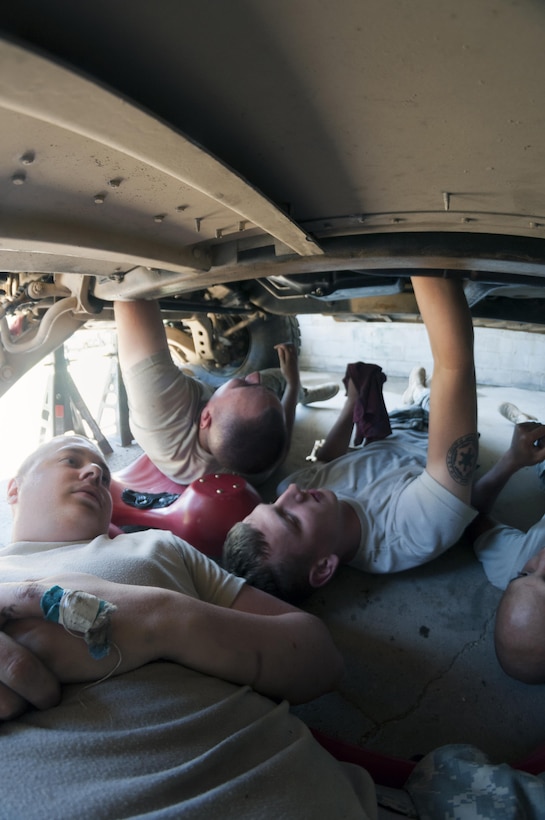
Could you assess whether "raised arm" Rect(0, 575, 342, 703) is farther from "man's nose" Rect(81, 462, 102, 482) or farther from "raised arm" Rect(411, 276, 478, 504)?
"raised arm" Rect(411, 276, 478, 504)

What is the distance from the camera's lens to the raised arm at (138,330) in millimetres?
1860

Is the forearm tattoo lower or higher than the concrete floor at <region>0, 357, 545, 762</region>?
higher

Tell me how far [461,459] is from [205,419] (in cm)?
99

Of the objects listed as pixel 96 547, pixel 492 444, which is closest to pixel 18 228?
pixel 96 547

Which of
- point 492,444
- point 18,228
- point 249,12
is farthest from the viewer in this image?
point 492,444

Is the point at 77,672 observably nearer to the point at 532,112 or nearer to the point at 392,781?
the point at 392,781

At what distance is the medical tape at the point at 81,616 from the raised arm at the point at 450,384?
1.05 meters

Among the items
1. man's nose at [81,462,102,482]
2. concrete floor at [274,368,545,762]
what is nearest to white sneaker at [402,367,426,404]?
concrete floor at [274,368,545,762]

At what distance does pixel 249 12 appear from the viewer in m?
0.47

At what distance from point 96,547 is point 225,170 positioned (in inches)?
31.1

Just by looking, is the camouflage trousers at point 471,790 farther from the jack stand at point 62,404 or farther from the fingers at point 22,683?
the jack stand at point 62,404

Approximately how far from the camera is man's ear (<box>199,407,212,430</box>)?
6.59ft

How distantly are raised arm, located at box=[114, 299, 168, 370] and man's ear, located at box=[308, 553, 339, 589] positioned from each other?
1011 mm

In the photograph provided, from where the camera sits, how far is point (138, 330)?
1.91 m
